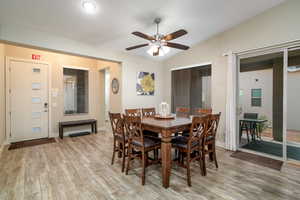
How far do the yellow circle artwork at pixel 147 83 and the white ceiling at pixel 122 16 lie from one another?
154 cm

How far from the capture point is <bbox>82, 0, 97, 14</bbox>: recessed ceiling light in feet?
8.07

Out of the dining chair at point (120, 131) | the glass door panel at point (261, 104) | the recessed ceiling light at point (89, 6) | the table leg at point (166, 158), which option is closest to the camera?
the table leg at point (166, 158)

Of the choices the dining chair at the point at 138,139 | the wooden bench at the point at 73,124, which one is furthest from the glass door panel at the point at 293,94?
the wooden bench at the point at 73,124

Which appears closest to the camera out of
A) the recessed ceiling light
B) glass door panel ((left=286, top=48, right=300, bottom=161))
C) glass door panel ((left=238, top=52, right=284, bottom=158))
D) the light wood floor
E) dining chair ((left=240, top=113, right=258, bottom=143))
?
the light wood floor

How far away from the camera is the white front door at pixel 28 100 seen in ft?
13.6

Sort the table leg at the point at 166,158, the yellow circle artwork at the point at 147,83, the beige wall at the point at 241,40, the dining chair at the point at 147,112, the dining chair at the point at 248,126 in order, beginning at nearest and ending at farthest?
1. the table leg at the point at 166,158
2. the beige wall at the point at 241,40
3. the dining chair at the point at 147,112
4. the dining chair at the point at 248,126
5. the yellow circle artwork at the point at 147,83

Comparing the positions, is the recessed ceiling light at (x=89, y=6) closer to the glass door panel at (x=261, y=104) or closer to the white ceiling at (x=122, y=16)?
the white ceiling at (x=122, y=16)

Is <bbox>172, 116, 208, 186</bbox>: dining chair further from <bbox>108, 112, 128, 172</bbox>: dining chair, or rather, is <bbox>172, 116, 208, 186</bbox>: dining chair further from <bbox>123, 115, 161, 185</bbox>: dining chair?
<bbox>108, 112, 128, 172</bbox>: dining chair

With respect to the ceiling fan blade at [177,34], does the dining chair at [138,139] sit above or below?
below

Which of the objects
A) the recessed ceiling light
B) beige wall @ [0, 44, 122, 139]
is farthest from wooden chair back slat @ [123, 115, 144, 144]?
beige wall @ [0, 44, 122, 139]

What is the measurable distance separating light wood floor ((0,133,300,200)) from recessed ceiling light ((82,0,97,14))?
278 cm

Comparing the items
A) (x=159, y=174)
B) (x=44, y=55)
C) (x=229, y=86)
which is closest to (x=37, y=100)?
(x=44, y=55)

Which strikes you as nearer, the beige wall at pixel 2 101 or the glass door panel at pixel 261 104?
the glass door panel at pixel 261 104

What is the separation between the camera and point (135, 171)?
2.61 meters
